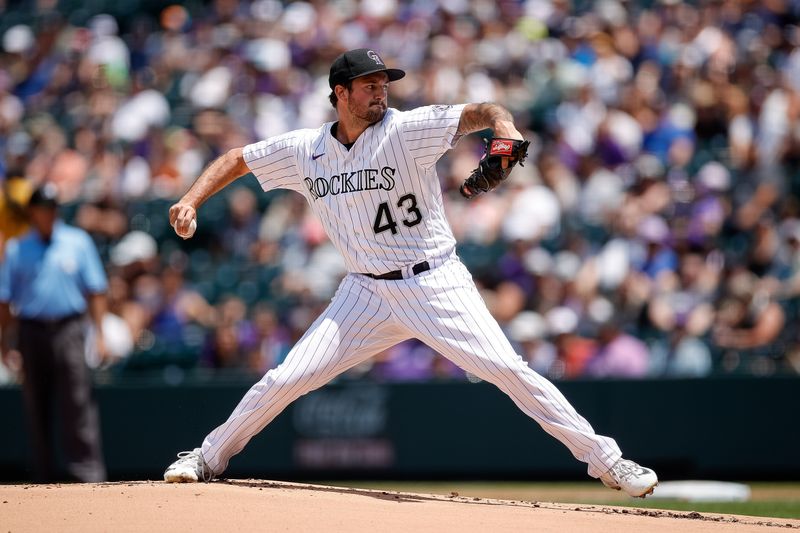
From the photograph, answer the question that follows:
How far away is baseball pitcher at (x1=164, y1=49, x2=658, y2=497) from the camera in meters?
5.79

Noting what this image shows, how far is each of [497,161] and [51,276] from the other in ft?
15.3

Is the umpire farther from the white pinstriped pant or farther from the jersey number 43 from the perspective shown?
the jersey number 43

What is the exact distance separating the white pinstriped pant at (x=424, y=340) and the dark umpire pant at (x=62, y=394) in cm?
299

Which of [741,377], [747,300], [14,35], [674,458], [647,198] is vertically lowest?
[674,458]

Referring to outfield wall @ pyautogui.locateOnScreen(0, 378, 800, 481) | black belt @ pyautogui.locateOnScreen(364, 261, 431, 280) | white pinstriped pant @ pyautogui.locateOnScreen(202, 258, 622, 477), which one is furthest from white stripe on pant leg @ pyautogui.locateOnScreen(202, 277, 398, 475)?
outfield wall @ pyautogui.locateOnScreen(0, 378, 800, 481)

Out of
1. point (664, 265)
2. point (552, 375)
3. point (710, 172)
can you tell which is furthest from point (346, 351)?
point (710, 172)

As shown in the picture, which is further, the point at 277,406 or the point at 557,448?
the point at 557,448

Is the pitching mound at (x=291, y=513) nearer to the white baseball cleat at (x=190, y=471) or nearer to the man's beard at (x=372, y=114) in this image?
the white baseball cleat at (x=190, y=471)

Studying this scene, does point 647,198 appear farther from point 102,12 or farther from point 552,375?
point 102,12

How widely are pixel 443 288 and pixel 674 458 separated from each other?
502 cm

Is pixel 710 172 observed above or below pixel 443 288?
above

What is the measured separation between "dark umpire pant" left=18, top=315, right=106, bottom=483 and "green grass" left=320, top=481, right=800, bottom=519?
7.69ft

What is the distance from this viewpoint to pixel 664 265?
10.8 meters

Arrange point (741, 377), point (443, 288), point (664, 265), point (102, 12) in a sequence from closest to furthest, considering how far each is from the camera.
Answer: point (443, 288)
point (741, 377)
point (664, 265)
point (102, 12)
